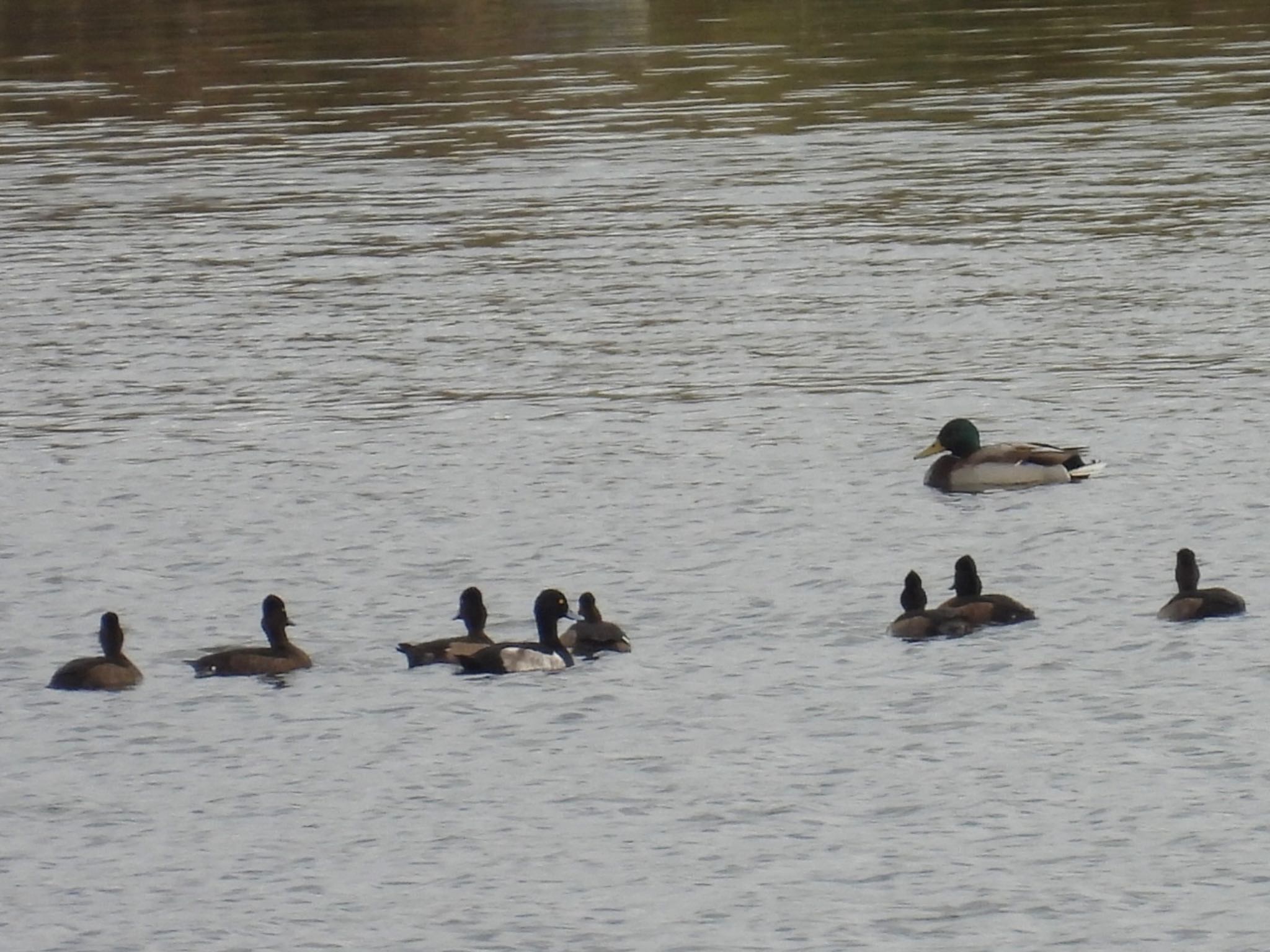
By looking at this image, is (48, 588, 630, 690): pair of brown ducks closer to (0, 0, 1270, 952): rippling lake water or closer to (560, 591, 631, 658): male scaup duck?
(560, 591, 631, 658): male scaup duck

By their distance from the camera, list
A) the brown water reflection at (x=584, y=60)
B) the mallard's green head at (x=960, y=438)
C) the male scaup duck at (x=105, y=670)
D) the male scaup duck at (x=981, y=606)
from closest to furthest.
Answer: the male scaup duck at (x=105, y=670), the male scaup duck at (x=981, y=606), the mallard's green head at (x=960, y=438), the brown water reflection at (x=584, y=60)

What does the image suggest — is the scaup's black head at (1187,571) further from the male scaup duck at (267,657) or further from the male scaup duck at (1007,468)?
the male scaup duck at (267,657)

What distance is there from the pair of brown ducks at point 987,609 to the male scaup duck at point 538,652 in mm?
2547

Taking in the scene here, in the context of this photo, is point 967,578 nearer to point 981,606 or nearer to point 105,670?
point 981,606

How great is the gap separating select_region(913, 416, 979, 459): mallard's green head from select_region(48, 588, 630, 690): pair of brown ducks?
21.1ft

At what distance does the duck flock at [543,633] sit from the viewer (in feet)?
66.4

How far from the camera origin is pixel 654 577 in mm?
22906

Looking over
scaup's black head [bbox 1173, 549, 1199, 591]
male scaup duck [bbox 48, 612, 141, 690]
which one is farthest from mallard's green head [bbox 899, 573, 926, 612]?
male scaup duck [bbox 48, 612, 141, 690]

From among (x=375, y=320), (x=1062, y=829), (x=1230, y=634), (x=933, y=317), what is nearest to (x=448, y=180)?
(x=375, y=320)

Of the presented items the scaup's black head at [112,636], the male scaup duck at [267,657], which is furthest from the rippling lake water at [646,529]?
the scaup's black head at [112,636]

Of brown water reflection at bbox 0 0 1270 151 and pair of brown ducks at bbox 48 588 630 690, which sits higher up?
brown water reflection at bbox 0 0 1270 151

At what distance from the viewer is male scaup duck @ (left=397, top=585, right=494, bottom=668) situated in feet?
66.9

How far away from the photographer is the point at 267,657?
20266 mm

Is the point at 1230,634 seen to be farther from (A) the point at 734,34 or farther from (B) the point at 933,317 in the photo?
(A) the point at 734,34
